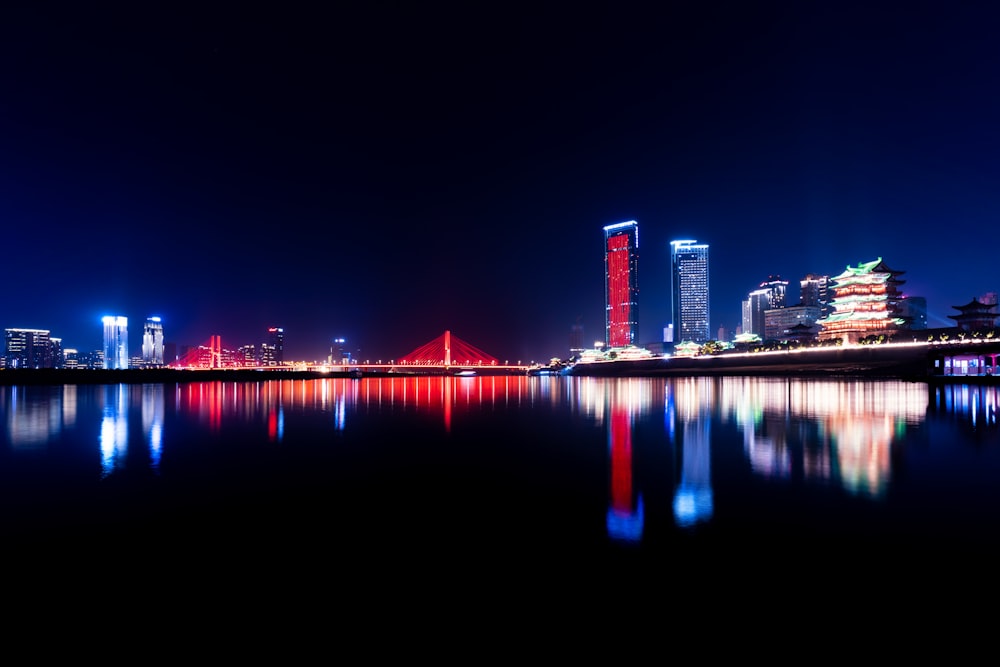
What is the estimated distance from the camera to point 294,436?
1402 centimetres

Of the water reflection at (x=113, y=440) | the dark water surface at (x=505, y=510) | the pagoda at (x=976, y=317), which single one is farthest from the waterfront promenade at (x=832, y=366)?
the water reflection at (x=113, y=440)

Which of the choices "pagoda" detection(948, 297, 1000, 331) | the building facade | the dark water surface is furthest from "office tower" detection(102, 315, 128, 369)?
the building facade

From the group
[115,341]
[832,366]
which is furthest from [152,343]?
[832,366]

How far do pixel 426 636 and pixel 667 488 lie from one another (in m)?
5.05

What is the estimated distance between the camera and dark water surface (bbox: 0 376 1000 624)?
4.69m

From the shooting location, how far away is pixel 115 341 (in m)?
128

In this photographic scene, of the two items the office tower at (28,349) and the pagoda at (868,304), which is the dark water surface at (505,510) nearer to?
the pagoda at (868,304)

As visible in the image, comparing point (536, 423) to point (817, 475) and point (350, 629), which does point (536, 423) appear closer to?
point (817, 475)

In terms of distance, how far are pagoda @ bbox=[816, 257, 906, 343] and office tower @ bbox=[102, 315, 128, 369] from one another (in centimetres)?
14302

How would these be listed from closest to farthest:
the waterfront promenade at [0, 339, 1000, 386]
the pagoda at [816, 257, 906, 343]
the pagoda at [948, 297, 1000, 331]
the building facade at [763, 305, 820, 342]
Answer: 1. the waterfront promenade at [0, 339, 1000, 386]
2. the pagoda at [948, 297, 1000, 331]
3. the pagoda at [816, 257, 906, 343]
4. the building facade at [763, 305, 820, 342]

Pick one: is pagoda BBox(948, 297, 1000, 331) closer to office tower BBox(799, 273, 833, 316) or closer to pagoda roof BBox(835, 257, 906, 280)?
pagoda roof BBox(835, 257, 906, 280)

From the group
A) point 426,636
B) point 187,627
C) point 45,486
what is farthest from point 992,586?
point 45,486

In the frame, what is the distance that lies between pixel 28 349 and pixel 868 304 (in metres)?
169

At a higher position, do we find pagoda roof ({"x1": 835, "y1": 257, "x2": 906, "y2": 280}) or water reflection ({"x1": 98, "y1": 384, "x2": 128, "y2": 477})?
pagoda roof ({"x1": 835, "y1": 257, "x2": 906, "y2": 280})
